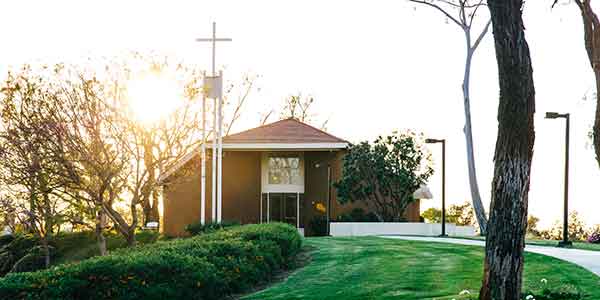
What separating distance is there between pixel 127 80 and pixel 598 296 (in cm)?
2116

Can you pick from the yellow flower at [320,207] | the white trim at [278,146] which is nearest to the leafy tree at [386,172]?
the white trim at [278,146]

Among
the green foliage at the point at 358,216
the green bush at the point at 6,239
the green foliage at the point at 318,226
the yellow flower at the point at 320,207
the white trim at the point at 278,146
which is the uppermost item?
the white trim at the point at 278,146

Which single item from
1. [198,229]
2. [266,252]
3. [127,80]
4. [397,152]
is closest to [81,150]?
[127,80]

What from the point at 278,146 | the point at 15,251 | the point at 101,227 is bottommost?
the point at 15,251

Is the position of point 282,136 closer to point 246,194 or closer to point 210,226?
point 246,194

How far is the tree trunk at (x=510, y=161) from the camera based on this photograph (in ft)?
35.6

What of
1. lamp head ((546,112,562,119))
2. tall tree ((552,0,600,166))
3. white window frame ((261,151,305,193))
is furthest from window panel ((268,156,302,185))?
tall tree ((552,0,600,166))

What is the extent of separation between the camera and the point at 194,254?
57.1 feet

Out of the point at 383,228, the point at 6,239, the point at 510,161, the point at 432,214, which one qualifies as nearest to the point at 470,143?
the point at 383,228

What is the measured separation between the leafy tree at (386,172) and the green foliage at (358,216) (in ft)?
1.02

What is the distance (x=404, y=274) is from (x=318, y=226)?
81.2ft

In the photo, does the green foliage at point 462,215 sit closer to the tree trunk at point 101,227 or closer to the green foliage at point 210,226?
the green foliage at point 210,226

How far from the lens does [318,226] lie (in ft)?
136

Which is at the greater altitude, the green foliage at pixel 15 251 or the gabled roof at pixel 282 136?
the gabled roof at pixel 282 136
